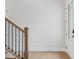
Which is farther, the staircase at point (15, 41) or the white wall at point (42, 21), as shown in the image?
the white wall at point (42, 21)

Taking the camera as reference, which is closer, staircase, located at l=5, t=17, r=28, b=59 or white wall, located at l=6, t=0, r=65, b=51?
staircase, located at l=5, t=17, r=28, b=59

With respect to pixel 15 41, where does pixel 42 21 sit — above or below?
above

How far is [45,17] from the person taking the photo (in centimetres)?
752

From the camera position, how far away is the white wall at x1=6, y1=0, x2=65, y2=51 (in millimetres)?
7477

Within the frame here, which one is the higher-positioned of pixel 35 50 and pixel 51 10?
pixel 51 10

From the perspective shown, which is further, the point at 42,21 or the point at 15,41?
the point at 42,21

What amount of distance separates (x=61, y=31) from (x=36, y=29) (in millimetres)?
1233

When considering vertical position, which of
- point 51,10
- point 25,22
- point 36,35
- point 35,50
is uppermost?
point 51,10

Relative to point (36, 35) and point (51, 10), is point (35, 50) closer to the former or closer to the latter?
point (36, 35)

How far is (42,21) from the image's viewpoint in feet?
24.7

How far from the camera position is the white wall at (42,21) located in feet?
24.5
